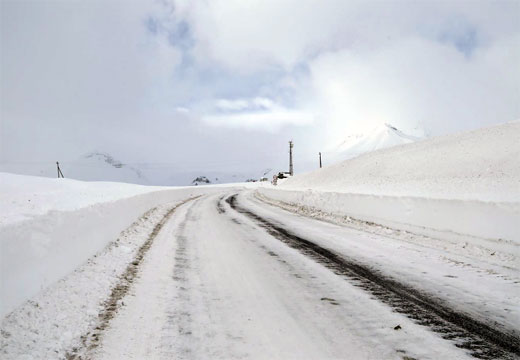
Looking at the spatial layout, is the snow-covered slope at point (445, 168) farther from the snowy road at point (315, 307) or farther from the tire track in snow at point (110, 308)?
the tire track in snow at point (110, 308)

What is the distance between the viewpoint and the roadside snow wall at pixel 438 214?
594 centimetres

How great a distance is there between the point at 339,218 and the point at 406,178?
15.9 m

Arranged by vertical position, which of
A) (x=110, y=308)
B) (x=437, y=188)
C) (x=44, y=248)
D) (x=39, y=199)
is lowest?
(x=110, y=308)

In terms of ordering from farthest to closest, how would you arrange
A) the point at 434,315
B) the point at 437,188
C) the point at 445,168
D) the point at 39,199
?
1. the point at 445,168
2. the point at 437,188
3. the point at 39,199
4. the point at 434,315

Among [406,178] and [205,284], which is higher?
[406,178]

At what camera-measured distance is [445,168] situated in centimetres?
2378

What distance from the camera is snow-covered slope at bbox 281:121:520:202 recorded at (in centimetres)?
1714

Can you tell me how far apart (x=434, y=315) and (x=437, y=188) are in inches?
705

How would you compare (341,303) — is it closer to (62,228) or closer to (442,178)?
(62,228)

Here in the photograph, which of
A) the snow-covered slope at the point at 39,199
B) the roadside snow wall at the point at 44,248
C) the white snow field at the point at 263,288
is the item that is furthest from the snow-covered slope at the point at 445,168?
the snow-covered slope at the point at 39,199

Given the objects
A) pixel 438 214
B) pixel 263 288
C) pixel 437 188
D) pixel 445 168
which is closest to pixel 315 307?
pixel 263 288

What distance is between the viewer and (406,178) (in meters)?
25.5

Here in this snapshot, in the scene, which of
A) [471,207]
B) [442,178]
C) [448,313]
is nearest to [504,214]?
[471,207]

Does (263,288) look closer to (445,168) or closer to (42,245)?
(42,245)
